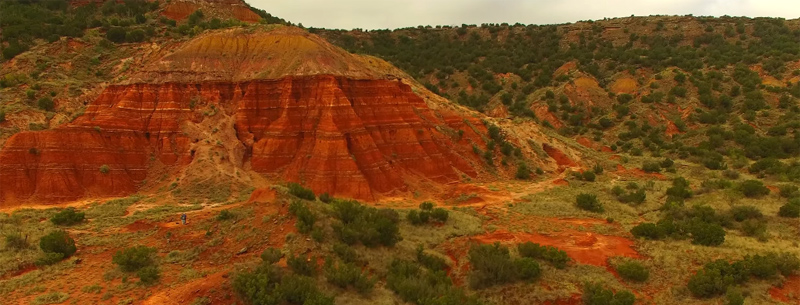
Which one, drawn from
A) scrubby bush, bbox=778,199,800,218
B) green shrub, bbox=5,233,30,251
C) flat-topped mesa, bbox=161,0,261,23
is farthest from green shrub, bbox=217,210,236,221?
flat-topped mesa, bbox=161,0,261,23

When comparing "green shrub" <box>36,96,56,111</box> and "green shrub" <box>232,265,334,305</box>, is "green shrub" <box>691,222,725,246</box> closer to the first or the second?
"green shrub" <box>232,265,334,305</box>

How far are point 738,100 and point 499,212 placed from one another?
50174mm

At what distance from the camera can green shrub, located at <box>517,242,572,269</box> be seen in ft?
61.8

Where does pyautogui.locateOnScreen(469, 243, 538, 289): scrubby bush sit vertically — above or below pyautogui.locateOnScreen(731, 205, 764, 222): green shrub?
below

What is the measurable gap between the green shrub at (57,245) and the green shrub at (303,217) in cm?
876

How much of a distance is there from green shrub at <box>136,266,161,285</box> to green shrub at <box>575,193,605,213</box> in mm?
24379

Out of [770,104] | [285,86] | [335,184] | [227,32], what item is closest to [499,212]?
[335,184]

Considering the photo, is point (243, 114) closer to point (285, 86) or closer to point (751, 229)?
point (285, 86)

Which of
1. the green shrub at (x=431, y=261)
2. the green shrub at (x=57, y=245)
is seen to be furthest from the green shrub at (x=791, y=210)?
the green shrub at (x=57, y=245)

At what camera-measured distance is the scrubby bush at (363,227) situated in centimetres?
1898

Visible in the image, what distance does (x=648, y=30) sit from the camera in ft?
276

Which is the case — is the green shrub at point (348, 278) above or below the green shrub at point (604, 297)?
above

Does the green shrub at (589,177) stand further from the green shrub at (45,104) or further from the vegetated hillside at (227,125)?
the green shrub at (45,104)

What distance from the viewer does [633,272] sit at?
17.7 meters
